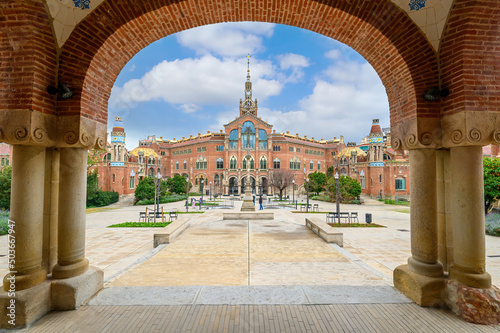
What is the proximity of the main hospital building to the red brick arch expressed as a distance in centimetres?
4346

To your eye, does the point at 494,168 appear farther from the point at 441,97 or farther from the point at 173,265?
the point at 173,265

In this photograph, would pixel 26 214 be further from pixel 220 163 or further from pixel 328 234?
pixel 220 163

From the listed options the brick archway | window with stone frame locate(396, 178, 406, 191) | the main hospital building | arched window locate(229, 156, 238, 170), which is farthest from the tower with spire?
the brick archway

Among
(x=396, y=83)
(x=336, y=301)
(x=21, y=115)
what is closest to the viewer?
(x=21, y=115)

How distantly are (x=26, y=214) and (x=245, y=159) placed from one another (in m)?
56.3

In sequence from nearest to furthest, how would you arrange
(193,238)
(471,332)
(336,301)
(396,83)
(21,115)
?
(471,332) → (21,115) → (336,301) → (396,83) → (193,238)

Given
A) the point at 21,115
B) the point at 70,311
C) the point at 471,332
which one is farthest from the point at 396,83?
the point at 70,311

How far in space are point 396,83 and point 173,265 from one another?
6723mm

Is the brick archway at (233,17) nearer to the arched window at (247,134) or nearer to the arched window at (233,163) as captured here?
the arched window at (247,134)

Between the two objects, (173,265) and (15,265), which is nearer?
(15,265)

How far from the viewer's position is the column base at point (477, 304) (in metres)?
3.87

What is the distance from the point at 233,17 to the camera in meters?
5.35

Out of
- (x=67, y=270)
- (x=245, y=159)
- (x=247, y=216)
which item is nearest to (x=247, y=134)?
(x=245, y=159)

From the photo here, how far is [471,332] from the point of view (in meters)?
3.61
